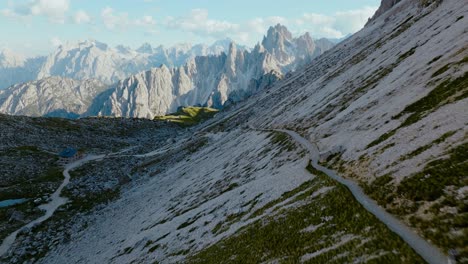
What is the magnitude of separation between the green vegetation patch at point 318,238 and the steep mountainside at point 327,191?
4.7 inches

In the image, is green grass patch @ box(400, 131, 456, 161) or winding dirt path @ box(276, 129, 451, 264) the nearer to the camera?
winding dirt path @ box(276, 129, 451, 264)

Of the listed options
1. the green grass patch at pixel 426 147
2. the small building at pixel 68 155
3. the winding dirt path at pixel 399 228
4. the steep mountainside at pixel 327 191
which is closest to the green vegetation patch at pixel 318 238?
the steep mountainside at pixel 327 191

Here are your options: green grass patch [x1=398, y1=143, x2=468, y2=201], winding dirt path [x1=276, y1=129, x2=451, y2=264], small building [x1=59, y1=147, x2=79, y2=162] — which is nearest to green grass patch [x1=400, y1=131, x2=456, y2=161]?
green grass patch [x1=398, y1=143, x2=468, y2=201]

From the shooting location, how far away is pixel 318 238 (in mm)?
24844

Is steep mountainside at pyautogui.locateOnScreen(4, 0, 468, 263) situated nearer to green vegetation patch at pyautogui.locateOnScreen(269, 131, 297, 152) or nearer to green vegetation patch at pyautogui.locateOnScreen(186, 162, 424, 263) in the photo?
green vegetation patch at pyautogui.locateOnScreen(186, 162, 424, 263)

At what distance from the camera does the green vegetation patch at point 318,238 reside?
68.9 ft

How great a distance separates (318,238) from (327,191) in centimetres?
887

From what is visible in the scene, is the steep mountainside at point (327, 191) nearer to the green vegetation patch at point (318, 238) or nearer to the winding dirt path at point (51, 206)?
the green vegetation patch at point (318, 238)

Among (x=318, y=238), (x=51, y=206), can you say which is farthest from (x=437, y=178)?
(x=51, y=206)

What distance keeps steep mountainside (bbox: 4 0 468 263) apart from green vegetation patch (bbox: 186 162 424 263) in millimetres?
119

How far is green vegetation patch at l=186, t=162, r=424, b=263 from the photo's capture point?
827 inches

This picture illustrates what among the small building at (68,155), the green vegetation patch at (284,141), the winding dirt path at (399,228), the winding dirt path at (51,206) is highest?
the small building at (68,155)

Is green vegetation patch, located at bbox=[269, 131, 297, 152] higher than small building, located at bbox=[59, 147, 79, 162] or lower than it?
lower

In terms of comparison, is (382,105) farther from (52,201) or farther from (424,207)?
(52,201)
